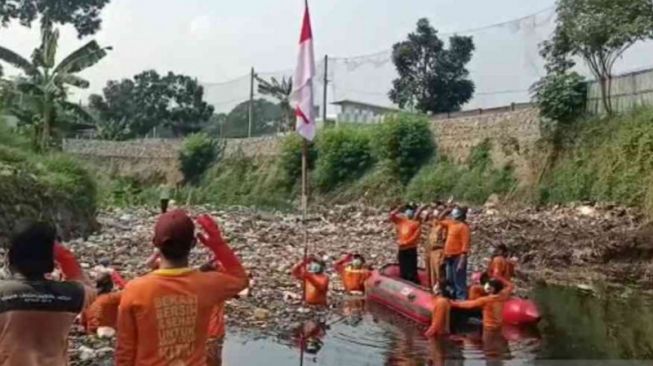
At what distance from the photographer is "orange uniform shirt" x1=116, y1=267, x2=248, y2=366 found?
3725 millimetres

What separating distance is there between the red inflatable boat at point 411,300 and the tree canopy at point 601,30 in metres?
11.6

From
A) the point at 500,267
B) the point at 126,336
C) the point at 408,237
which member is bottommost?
the point at 500,267

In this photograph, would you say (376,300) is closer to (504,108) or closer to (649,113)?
(649,113)

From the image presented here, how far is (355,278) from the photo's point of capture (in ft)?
49.1

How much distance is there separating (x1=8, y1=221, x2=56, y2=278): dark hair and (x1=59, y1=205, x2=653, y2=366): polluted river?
16.2 feet

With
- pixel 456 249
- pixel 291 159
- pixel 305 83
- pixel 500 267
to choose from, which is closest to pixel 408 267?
pixel 500 267

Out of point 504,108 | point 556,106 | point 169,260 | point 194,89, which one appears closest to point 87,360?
point 169,260

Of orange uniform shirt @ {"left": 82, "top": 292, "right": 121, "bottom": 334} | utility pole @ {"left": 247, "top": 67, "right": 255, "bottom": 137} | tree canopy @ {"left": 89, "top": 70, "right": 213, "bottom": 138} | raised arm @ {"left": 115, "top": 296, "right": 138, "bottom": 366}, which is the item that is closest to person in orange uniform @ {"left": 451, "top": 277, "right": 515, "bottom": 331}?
orange uniform shirt @ {"left": 82, "top": 292, "right": 121, "bottom": 334}

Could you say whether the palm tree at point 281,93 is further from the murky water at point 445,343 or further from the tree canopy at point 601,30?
the murky water at point 445,343

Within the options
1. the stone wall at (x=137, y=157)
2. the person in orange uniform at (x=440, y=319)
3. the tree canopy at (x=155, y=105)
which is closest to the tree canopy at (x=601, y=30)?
the person in orange uniform at (x=440, y=319)

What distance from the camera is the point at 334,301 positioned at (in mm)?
14305

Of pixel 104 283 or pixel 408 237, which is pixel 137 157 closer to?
pixel 408 237

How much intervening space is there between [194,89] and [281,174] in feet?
40.7

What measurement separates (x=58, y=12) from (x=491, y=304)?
27.7 m
